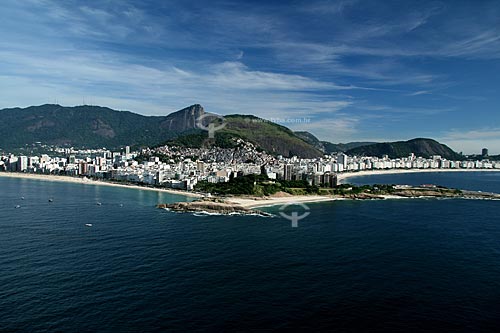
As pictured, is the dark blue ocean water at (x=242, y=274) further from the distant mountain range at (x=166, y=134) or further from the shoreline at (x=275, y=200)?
the distant mountain range at (x=166, y=134)

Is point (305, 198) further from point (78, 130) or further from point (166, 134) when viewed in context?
point (78, 130)

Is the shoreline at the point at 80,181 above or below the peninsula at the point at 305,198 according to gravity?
above

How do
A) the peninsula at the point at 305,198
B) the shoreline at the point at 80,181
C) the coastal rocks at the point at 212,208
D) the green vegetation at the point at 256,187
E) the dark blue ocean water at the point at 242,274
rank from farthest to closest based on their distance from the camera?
the shoreline at the point at 80,181 → the green vegetation at the point at 256,187 → the peninsula at the point at 305,198 → the coastal rocks at the point at 212,208 → the dark blue ocean water at the point at 242,274

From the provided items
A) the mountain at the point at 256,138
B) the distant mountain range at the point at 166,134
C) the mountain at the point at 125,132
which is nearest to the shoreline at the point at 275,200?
the mountain at the point at 256,138

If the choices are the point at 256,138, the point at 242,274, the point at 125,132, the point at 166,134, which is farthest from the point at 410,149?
the point at 242,274

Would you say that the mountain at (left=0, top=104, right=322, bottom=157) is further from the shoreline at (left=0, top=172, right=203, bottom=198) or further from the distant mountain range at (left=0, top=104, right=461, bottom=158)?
the shoreline at (left=0, top=172, right=203, bottom=198)

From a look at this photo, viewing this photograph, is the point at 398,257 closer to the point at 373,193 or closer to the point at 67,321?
the point at 67,321

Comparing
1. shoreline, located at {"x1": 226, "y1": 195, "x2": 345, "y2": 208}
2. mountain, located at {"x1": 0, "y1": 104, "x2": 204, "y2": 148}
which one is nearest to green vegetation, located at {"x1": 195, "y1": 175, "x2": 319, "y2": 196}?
shoreline, located at {"x1": 226, "y1": 195, "x2": 345, "y2": 208}
